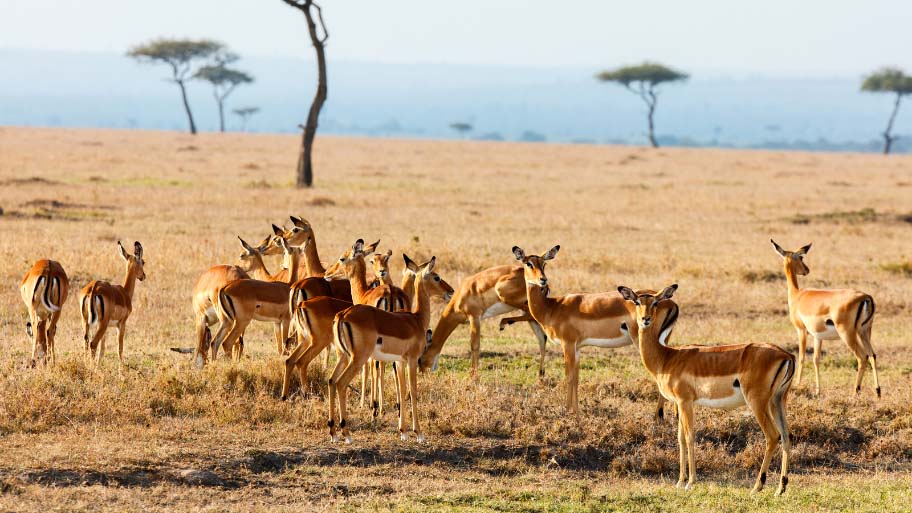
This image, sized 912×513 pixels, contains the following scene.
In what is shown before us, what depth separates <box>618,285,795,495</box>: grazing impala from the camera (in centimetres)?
725

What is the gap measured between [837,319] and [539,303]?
8.91ft

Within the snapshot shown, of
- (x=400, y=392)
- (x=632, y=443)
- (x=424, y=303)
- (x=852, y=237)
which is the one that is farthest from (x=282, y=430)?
(x=852, y=237)

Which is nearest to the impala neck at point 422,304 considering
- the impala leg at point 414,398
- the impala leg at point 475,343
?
the impala leg at point 414,398

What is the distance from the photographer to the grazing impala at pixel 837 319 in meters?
9.77

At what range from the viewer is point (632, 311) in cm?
902

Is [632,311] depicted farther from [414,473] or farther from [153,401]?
[153,401]

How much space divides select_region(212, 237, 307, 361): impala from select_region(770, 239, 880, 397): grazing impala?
467 cm

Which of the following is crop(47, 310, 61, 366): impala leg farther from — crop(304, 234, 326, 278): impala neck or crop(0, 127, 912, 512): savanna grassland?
crop(304, 234, 326, 278): impala neck

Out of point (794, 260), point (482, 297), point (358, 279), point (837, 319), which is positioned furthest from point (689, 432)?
point (794, 260)

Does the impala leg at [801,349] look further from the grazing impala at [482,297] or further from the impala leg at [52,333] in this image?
the impala leg at [52,333]

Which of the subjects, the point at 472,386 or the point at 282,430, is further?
the point at 472,386

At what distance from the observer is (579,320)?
9125 millimetres

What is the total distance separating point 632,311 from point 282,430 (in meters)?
2.92

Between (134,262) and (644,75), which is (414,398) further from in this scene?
(644,75)
